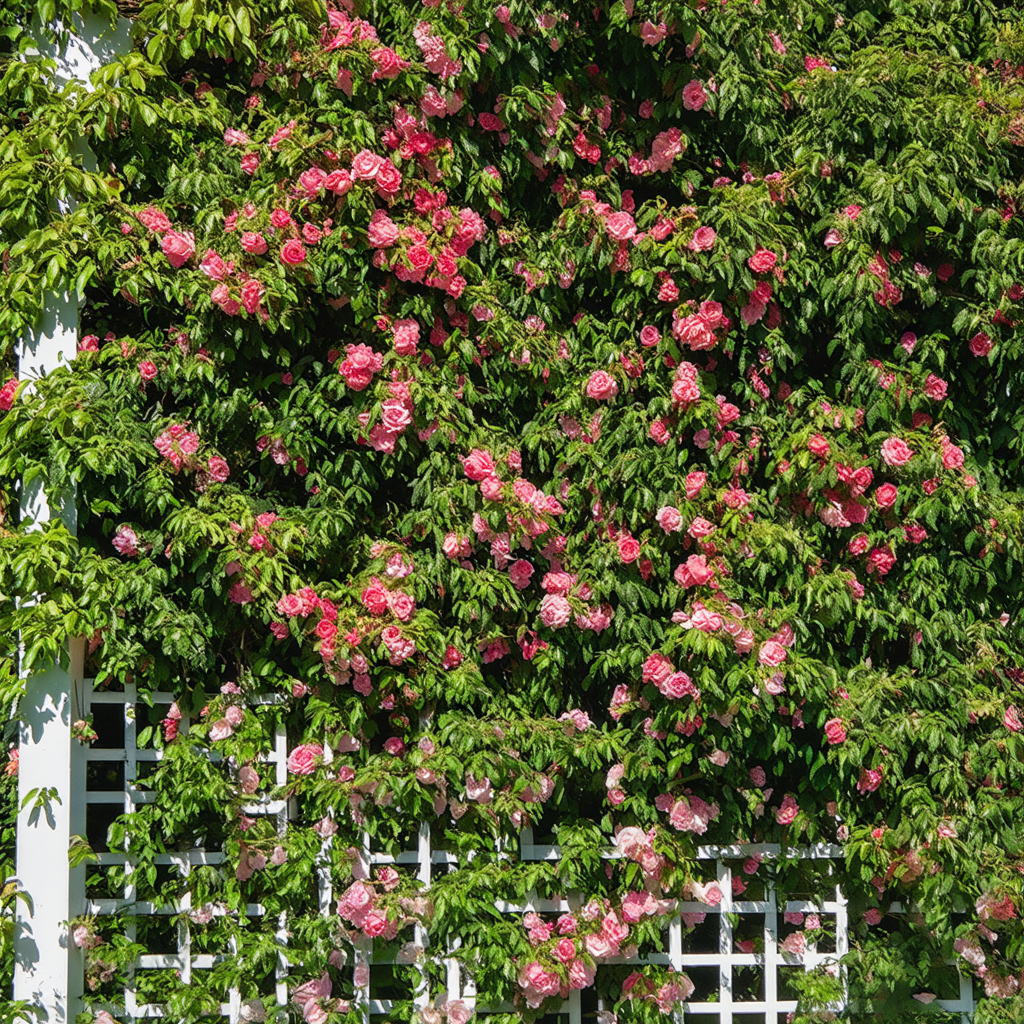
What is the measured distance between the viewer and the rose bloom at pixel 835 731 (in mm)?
2775

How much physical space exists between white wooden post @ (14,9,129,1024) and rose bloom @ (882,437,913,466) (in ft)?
7.59

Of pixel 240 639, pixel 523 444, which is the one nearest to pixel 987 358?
pixel 523 444

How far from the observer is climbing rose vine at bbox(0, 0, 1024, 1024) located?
272cm

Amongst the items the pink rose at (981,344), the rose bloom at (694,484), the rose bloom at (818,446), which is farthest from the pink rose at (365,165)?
the pink rose at (981,344)

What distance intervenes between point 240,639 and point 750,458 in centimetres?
161

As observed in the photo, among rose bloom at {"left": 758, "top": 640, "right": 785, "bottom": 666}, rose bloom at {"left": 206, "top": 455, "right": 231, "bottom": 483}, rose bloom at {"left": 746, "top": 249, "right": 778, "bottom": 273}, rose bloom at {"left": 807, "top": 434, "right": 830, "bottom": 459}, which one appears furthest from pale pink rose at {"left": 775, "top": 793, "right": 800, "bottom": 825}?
rose bloom at {"left": 206, "top": 455, "right": 231, "bottom": 483}

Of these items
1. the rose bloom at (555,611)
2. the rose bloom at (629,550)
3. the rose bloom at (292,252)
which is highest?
the rose bloom at (292,252)

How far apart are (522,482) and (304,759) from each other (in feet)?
3.25

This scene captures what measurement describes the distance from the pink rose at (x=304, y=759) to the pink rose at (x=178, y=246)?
142 cm

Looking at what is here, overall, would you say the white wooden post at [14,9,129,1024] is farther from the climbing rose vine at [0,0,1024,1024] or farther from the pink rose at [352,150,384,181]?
the pink rose at [352,150,384,181]

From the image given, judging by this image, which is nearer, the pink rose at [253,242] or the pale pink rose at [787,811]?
the pink rose at [253,242]

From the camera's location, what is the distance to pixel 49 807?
2.63 metres

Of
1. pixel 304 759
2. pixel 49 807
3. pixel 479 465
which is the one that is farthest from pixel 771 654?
pixel 49 807

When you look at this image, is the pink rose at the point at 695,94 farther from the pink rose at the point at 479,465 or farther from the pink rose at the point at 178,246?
the pink rose at the point at 178,246
